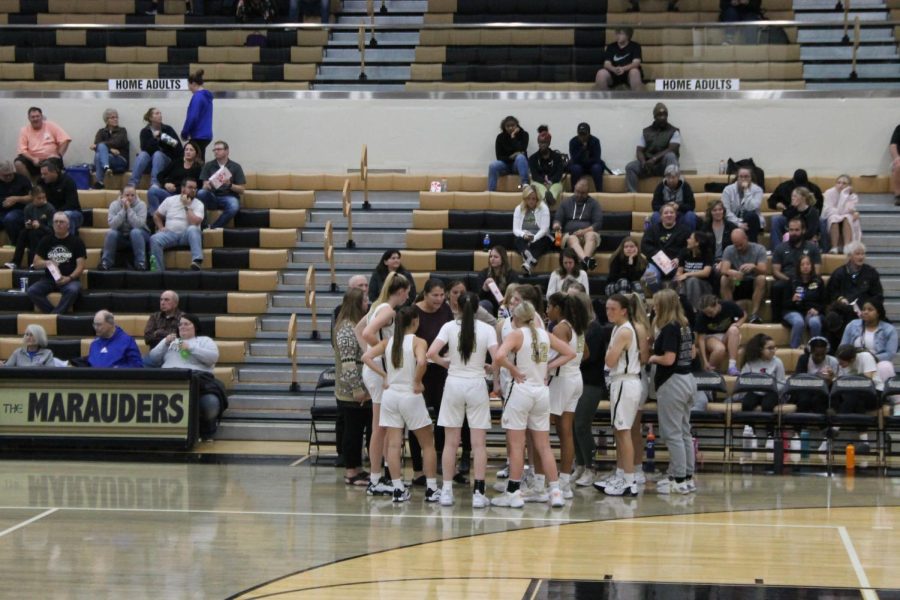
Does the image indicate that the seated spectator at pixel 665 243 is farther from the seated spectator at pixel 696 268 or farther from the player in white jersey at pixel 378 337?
the player in white jersey at pixel 378 337

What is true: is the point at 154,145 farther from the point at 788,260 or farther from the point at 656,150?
the point at 788,260

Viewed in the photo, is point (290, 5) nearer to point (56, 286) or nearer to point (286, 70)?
point (286, 70)

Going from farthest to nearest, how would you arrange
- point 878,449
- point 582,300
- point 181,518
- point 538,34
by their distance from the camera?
point 538,34
point 878,449
point 582,300
point 181,518

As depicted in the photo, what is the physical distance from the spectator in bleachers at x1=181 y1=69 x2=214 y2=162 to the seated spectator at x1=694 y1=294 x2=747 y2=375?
7351mm

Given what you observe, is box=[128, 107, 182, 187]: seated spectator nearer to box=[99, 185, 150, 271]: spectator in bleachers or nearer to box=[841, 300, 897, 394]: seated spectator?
box=[99, 185, 150, 271]: spectator in bleachers

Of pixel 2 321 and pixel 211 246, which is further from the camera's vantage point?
pixel 211 246

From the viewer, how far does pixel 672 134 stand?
17.9 metres

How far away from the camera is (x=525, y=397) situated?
34.4 ft

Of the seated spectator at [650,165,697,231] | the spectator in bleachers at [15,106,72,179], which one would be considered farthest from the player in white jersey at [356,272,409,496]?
the spectator in bleachers at [15,106,72,179]

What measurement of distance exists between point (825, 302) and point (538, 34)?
20.2ft

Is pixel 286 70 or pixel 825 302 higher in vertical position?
pixel 286 70

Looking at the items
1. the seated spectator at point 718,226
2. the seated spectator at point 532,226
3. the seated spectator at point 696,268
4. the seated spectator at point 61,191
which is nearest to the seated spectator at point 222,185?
the seated spectator at point 61,191

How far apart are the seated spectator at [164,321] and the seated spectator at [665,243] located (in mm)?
5279

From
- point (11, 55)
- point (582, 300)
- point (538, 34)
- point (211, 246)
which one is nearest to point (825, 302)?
point (582, 300)
